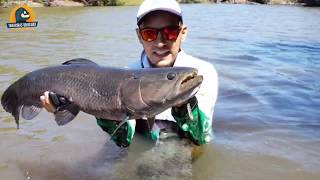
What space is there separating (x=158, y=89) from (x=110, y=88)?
433mm

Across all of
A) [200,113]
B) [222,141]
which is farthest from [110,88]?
[222,141]

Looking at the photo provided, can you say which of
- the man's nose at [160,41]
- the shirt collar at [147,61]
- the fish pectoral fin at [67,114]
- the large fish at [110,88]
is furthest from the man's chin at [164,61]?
the fish pectoral fin at [67,114]

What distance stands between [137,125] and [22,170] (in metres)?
1.27

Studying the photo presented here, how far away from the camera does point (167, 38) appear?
402 cm

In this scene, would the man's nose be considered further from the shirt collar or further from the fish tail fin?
the fish tail fin

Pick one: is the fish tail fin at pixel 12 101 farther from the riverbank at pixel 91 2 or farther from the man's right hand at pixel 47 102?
the riverbank at pixel 91 2

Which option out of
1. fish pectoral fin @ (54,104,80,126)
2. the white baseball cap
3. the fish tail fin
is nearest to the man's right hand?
fish pectoral fin @ (54,104,80,126)

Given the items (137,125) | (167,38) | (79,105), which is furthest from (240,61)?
(79,105)

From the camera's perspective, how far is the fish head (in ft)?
9.85

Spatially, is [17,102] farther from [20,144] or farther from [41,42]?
[41,42]

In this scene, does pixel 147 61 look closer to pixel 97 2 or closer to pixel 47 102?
pixel 47 102

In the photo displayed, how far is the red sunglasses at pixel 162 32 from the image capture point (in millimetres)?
3979

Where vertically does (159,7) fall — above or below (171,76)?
above

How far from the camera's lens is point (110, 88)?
3.33 meters
